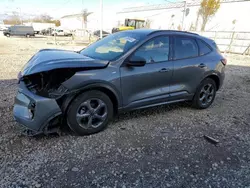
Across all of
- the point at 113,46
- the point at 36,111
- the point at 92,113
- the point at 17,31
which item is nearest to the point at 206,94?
the point at 113,46

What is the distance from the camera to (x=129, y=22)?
25.6 meters

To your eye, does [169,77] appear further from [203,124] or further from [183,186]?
[183,186]

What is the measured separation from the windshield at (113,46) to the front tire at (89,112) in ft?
2.31

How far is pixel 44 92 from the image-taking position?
277cm

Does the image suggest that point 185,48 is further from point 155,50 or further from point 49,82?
point 49,82

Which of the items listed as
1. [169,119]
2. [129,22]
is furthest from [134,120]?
[129,22]

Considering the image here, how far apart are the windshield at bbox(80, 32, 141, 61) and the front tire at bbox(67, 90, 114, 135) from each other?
703mm

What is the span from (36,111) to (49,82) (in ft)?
1.63

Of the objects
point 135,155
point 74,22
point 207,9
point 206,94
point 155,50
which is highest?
point 207,9

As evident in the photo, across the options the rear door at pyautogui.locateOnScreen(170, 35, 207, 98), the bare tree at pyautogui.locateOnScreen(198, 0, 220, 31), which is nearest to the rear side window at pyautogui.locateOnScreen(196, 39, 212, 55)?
the rear door at pyautogui.locateOnScreen(170, 35, 207, 98)

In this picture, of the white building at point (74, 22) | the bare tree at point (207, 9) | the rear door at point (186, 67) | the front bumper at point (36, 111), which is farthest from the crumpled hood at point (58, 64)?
the white building at point (74, 22)

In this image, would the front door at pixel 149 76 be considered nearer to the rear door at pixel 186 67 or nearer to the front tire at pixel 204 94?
the rear door at pixel 186 67

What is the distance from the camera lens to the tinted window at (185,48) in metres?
3.77

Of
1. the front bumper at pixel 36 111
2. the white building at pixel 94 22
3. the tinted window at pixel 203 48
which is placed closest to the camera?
the front bumper at pixel 36 111
